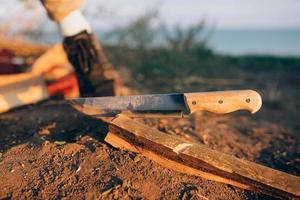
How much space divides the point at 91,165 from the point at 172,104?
0.69 meters

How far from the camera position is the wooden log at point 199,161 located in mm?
2432

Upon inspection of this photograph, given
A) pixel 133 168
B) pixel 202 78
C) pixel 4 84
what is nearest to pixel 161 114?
pixel 133 168

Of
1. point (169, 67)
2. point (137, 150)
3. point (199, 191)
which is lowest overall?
point (169, 67)

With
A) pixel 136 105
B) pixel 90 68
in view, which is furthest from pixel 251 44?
pixel 136 105

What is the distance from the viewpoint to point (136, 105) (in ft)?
9.30

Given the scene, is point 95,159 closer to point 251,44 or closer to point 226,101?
point 226,101

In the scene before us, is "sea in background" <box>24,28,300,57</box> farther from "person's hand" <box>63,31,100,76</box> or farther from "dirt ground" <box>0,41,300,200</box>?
"person's hand" <box>63,31,100,76</box>

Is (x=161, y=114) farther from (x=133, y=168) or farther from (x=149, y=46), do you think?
(x=149, y=46)

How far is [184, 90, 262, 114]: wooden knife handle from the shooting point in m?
2.60

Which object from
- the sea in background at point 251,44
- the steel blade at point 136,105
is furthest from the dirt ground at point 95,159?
the sea in background at point 251,44

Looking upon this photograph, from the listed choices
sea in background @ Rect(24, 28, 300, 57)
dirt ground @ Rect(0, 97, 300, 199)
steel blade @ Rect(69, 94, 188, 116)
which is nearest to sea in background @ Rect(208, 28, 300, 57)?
sea in background @ Rect(24, 28, 300, 57)

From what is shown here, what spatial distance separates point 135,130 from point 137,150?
14 cm

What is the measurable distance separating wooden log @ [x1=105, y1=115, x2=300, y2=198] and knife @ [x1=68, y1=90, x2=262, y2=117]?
0.17m

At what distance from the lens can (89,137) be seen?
2.87 metres
